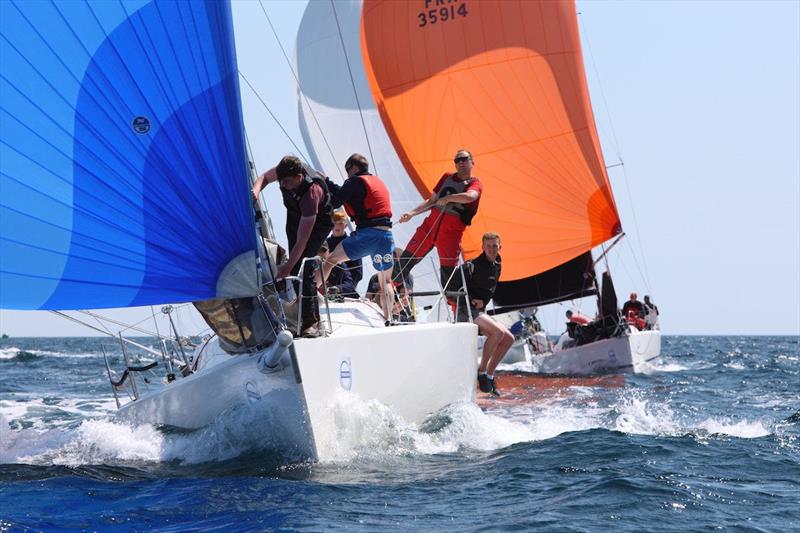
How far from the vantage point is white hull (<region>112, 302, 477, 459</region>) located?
486 cm

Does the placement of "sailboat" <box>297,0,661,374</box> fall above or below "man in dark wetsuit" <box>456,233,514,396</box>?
above

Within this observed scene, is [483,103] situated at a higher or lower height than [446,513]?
higher

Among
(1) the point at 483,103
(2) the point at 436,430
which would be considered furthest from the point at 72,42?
(1) the point at 483,103

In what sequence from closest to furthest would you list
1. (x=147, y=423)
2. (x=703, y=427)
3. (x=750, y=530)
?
(x=750, y=530) → (x=147, y=423) → (x=703, y=427)

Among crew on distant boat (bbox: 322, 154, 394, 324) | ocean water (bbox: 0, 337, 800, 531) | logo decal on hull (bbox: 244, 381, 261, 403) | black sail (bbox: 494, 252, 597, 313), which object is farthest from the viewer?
black sail (bbox: 494, 252, 597, 313)

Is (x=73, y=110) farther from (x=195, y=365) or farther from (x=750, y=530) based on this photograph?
(x=750, y=530)

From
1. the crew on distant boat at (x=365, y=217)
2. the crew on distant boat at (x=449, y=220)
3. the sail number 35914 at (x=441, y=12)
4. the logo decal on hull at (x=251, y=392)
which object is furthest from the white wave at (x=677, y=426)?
the sail number 35914 at (x=441, y=12)

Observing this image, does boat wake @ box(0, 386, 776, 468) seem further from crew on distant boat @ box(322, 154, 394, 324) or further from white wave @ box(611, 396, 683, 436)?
crew on distant boat @ box(322, 154, 394, 324)

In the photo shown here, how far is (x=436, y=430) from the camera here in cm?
613

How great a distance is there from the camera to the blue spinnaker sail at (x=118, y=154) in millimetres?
4758

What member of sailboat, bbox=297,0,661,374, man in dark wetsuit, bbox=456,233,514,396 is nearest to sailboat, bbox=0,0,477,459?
man in dark wetsuit, bbox=456,233,514,396

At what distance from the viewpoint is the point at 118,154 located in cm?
486

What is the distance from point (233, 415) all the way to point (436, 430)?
4.74 feet

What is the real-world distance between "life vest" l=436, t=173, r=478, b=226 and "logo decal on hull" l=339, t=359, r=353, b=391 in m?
2.86
